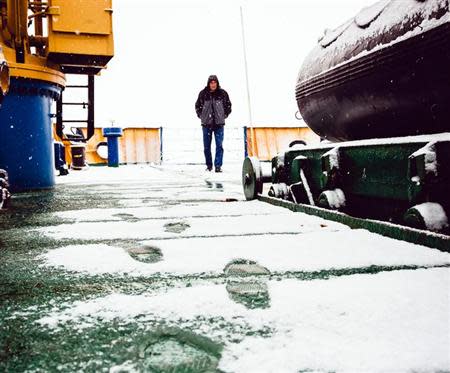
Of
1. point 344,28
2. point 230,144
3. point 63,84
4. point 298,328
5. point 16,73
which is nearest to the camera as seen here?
point 298,328

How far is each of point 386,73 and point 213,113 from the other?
563 cm

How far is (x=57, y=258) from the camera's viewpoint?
4.09 feet

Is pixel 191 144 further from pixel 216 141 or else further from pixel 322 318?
pixel 322 318

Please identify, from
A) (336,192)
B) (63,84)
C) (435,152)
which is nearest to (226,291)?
(435,152)

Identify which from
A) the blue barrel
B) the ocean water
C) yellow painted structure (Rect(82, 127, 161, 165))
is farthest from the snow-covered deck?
the ocean water

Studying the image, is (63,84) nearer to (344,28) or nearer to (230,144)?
(344,28)

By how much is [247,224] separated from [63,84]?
2.91 metres

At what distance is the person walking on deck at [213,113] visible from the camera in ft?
23.6

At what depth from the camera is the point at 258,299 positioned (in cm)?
88

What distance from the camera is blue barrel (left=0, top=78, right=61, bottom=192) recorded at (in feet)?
11.6

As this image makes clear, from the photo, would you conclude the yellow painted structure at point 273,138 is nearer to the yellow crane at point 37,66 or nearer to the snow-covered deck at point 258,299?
the yellow crane at point 37,66

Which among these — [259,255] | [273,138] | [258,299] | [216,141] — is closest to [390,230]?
[259,255]

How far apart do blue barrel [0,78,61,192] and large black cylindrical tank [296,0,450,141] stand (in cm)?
238

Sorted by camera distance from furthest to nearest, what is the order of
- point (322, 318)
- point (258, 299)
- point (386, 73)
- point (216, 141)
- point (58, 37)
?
point (216, 141), point (58, 37), point (386, 73), point (258, 299), point (322, 318)
